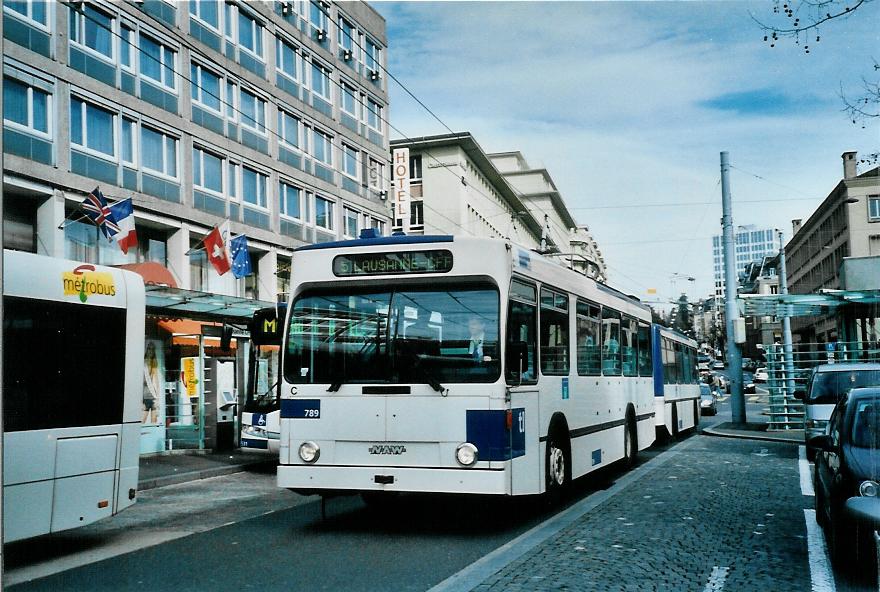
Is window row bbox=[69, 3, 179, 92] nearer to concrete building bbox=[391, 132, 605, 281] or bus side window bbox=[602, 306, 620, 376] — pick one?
bus side window bbox=[602, 306, 620, 376]

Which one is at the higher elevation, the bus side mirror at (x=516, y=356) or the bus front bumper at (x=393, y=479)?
the bus side mirror at (x=516, y=356)

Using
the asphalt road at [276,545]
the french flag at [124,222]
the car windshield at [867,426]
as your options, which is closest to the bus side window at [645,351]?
the asphalt road at [276,545]

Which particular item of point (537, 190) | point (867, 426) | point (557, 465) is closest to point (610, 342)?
point (557, 465)

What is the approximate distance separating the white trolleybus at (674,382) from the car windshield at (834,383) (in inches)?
123

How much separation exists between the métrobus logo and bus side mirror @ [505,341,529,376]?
3.97m

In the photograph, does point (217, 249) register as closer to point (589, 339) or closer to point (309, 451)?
point (589, 339)

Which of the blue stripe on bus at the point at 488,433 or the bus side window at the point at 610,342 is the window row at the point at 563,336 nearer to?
the bus side window at the point at 610,342

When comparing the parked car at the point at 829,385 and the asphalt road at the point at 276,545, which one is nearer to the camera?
the asphalt road at the point at 276,545

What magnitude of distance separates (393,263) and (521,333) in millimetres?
1497

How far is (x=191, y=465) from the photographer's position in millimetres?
18250

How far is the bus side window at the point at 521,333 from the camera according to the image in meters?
9.27

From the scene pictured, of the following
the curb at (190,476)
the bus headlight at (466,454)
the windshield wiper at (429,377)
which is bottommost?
the curb at (190,476)

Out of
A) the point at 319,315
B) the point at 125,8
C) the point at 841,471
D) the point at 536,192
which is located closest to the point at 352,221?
the point at 125,8

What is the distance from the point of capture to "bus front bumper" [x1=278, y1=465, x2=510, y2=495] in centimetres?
900
